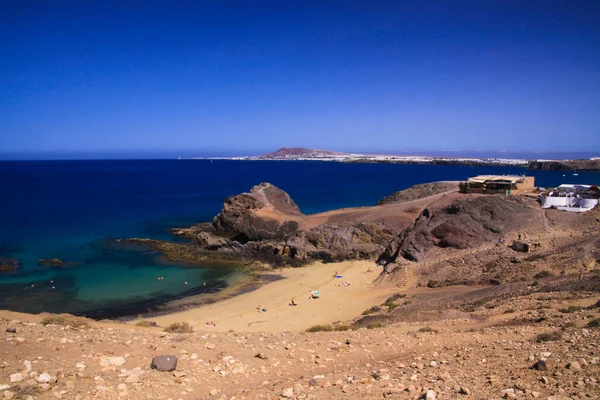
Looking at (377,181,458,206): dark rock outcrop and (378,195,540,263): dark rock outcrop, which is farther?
(377,181,458,206): dark rock outcrop

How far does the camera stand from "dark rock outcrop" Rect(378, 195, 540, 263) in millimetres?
27766

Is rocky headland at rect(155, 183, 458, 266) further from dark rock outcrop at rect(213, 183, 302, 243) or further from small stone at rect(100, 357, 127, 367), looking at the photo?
small stone at rect(100, 357, 127, 367)

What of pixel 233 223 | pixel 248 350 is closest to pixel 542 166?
pixel 233 223

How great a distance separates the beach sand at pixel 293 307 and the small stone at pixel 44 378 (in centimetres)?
1237

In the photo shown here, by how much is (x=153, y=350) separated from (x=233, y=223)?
1530 inches

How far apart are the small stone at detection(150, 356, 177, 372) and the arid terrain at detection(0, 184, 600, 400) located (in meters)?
0.16

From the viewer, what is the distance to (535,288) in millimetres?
17703

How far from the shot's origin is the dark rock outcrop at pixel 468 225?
27766mm

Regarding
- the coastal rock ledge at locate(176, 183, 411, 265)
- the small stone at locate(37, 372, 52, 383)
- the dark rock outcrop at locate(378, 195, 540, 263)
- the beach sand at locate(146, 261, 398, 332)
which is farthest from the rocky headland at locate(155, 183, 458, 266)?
the small stone at locate(37, 372, 52, 383)

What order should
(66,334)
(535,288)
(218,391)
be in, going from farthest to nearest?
(535,288), (66,334), (218,391)

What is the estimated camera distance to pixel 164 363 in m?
8.69

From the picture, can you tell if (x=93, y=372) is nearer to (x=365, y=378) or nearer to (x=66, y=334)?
(x=66, y=334)

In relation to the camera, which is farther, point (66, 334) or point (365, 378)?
point (66, 334)

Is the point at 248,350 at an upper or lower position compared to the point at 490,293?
upper
